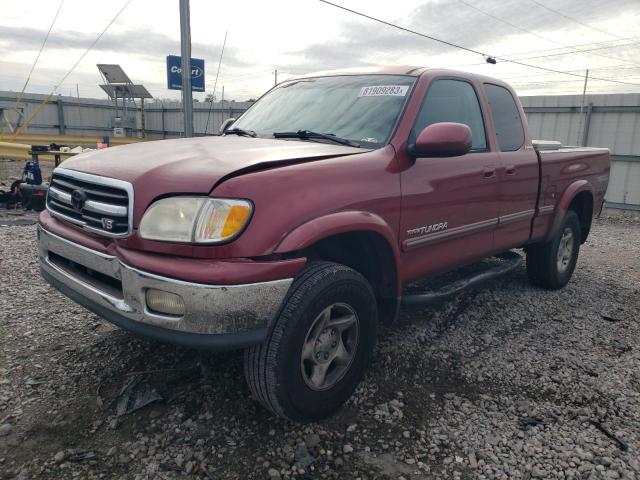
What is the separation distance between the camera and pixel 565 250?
17.1ft

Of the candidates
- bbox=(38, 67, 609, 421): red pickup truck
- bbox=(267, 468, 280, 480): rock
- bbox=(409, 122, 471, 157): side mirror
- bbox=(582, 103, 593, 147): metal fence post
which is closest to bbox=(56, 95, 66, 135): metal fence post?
bbox=(582, 103, 593, 147): metal fence post

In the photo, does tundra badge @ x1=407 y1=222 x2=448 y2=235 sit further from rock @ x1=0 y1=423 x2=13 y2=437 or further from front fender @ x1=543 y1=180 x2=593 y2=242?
rock @ x1=0 y1=423 x2=13 y2=437

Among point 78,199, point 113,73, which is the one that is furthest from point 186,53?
point 113,73

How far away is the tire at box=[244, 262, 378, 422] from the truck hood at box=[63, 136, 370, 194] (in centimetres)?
60

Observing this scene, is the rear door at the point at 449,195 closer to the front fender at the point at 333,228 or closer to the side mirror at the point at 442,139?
the side mirror at the point at 442,139

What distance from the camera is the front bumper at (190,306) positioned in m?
2.10

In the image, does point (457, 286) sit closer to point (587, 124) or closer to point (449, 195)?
point (449, 195)

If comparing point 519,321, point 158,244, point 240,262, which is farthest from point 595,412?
point 158,244

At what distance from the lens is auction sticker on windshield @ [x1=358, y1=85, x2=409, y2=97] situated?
3.28m

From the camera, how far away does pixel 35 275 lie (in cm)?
483

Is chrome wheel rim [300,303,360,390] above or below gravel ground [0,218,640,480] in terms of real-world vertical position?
above

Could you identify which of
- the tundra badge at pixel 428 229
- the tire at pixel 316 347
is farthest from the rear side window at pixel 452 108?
the tire at pixel 316 347

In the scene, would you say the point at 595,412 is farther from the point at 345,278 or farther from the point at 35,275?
the point at 35,275

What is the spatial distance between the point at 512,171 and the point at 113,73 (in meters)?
18.0
